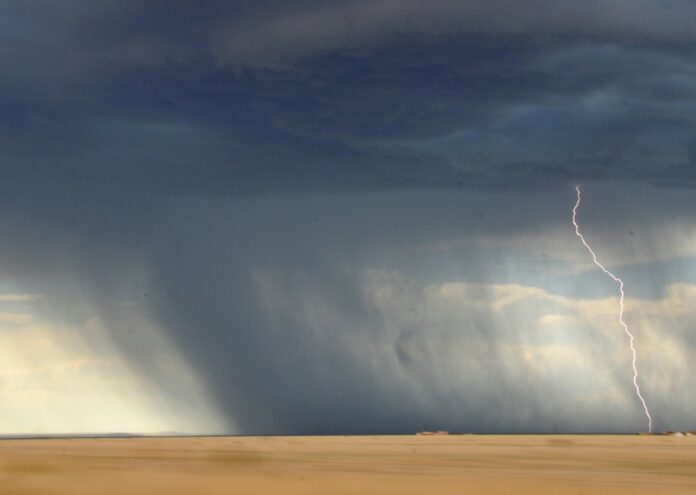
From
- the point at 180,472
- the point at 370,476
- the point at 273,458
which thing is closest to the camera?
the point at 370,476

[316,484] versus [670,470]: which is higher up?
[670,470]

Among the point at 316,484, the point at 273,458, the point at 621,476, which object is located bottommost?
the point at 316,484

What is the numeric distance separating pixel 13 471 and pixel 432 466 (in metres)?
26.3

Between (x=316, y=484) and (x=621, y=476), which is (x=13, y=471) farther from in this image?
(x=621, y=476)

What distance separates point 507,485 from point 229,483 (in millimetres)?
13916

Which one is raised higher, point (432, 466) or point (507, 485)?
point (432, 466)

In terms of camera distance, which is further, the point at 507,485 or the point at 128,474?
the point at 128,474

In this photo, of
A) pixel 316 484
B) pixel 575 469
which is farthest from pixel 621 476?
pixel 316 484

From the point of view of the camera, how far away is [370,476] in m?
57.7

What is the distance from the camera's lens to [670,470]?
66812 millimetres

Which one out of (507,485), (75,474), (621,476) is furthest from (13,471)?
(621,476)

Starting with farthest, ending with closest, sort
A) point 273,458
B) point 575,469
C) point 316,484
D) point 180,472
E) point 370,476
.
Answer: point 273,458
point 575,469
point 180,472
point 370,476
point 316,484

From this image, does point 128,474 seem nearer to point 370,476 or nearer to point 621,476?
point 370,476

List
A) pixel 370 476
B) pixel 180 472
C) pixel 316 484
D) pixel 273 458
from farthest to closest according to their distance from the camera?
pixel 273 458, pixel 180 472, pixel 370 476, pixel 316 484
